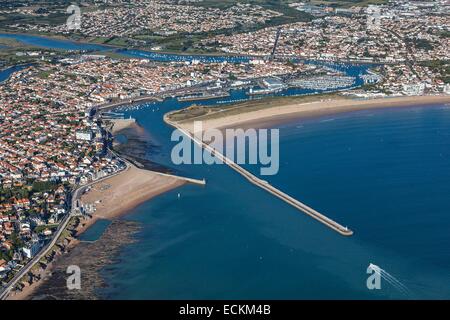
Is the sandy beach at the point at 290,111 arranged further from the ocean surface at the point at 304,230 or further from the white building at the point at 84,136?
the white building at the point at 84,136

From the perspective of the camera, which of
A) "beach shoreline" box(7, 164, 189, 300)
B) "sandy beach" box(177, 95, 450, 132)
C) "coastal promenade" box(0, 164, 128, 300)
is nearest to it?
"coastal promenade" box(0, 164, 128, 300)

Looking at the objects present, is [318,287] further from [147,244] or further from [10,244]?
[10,244]

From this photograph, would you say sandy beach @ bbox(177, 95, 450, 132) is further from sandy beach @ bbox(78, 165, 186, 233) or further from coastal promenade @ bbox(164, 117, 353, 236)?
sandy beach @ bbox(78, 165, 186, 233)

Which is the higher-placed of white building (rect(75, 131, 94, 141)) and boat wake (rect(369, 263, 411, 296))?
boat wake (rect(369, 263, 411, 296))

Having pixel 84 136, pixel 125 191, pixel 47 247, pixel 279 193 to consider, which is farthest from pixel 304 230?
pixel 84 136

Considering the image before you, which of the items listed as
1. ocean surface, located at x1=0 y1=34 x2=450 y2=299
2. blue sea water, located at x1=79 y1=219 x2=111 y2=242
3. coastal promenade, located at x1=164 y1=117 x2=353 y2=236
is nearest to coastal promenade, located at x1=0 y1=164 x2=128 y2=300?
blue sea water, located at x1=79 y1=219 x2=111 y2=242

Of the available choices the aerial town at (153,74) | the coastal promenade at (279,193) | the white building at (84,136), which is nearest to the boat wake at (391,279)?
the coastal promenade at (279,193)

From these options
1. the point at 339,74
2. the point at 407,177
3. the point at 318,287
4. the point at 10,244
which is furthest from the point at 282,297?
the point at 339,74
